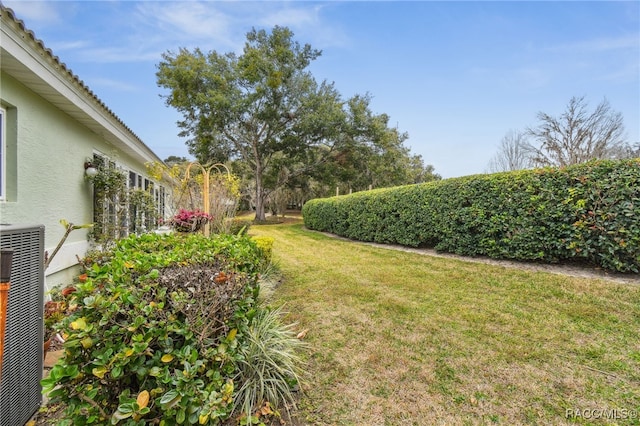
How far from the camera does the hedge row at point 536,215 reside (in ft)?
15.3

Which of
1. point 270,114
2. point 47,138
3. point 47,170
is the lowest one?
point 47,170

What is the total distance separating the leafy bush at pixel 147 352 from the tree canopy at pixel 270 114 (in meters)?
17.3

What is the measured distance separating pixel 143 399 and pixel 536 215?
20.8 ft

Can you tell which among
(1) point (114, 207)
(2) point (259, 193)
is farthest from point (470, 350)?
(2) point (259, 193)

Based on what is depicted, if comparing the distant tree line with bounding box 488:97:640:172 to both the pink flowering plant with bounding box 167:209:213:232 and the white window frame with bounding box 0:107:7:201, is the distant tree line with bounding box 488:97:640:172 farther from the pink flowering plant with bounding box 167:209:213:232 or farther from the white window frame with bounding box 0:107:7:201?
the white window frame with bounding box 0:107:7:201

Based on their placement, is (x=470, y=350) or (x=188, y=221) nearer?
(x=470, y=350)

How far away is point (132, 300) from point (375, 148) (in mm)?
20860

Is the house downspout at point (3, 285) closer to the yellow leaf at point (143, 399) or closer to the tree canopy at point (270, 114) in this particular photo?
the yellow leaf at point (143, 399)

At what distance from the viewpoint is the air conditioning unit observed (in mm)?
1745

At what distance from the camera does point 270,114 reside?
19.3 m

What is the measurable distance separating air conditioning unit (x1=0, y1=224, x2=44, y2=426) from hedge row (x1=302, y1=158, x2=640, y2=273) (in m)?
6.80

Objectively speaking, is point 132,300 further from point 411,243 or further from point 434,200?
point 411,243

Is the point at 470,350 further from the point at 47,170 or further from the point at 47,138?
the point at 47,138

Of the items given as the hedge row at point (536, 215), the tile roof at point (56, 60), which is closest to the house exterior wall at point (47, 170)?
the tile roof at point (56, 60)
